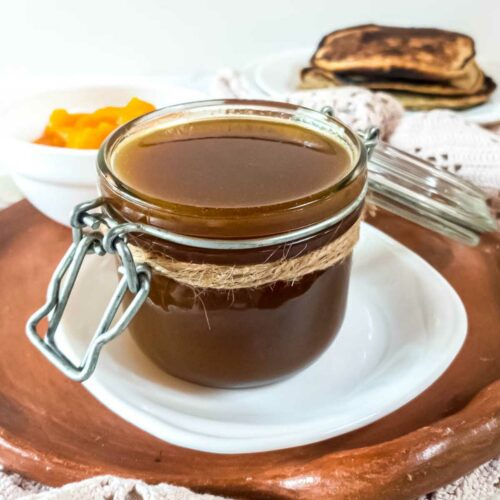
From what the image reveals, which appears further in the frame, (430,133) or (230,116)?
(430,133)

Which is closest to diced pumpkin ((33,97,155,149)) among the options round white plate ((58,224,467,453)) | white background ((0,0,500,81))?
round white plate ((58,224,467,453))

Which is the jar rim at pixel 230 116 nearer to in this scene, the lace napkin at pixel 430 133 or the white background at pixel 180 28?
the lace napkin at pixel 430 133

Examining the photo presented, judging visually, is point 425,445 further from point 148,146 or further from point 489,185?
point 489,185

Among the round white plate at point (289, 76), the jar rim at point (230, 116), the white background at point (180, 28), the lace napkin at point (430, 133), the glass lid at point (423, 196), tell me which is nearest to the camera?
the jar rim at point (230, 116)

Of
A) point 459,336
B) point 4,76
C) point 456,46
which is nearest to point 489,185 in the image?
point 459,336

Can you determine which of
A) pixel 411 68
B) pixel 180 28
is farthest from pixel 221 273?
pixel 180 28

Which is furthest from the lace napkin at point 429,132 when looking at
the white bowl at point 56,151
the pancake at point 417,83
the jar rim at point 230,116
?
the jar rim at point 230,116

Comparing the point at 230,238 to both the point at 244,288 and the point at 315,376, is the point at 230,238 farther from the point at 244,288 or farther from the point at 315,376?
the point at 315,376
